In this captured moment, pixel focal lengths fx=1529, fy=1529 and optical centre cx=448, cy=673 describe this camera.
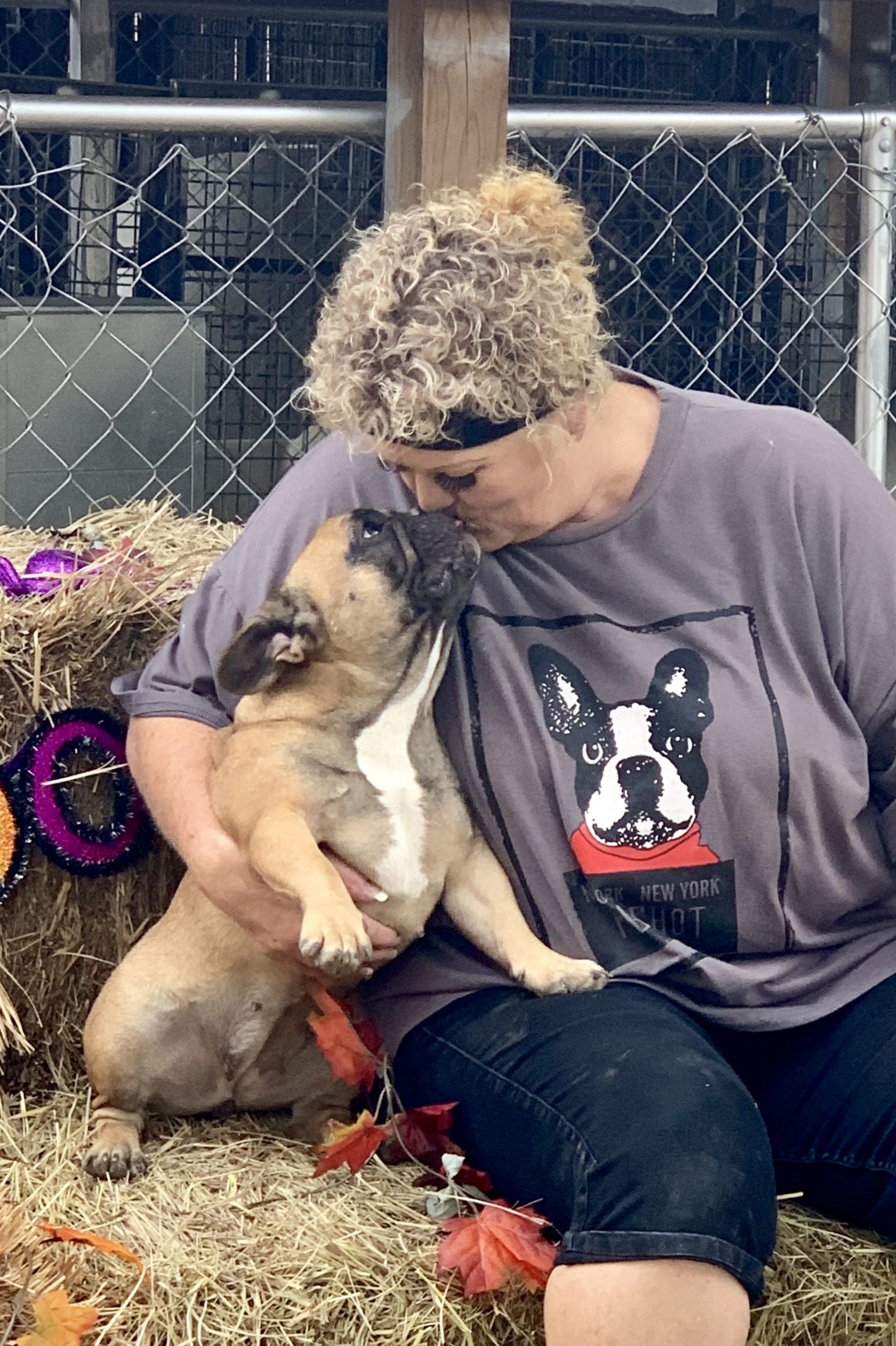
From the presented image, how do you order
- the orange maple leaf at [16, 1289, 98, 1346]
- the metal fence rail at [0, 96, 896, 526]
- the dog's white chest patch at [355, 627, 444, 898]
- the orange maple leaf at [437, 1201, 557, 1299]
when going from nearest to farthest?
the orange maple leaf at [16, 1289, 98, 1346] → the orange maple leaf at [437, 1201, 557, 1299] → the dog's white chest patch at [355, 627, 444, 898] → the metal fence rail at [0, 96, 896, 526]

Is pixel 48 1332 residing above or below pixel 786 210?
below

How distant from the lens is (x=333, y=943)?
2.10 metres

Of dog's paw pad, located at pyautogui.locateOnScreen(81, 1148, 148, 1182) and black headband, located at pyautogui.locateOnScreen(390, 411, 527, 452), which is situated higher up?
black headband, located at pyautogui.locateOnScreen(390, 411, 527, 452)

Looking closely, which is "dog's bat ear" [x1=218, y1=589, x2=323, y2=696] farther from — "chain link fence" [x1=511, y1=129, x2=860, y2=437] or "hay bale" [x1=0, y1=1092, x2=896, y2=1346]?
"chain link fence" [x1=511, y1=129, x2=860, y2=437]

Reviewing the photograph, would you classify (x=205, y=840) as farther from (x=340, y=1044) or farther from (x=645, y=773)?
(x=645, y=773)

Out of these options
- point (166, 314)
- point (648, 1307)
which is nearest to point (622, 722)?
point (648, 1307)

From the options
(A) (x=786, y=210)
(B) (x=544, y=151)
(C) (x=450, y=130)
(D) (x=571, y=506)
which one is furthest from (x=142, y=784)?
(A) (x=786, y=210)

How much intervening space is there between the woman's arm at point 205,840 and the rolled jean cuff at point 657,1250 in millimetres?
617

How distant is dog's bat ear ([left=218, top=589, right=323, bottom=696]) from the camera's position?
2354 mm

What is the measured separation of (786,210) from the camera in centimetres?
526

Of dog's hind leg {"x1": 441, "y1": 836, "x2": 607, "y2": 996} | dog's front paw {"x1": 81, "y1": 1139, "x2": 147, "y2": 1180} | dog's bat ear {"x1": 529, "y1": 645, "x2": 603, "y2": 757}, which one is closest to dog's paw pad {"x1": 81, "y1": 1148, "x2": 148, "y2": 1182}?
dog's front paw {"x1": 81, "y1": 1139, "x2": 147, "y2": 1180}

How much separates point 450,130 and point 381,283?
53.4 inches

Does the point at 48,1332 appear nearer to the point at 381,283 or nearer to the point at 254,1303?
the point at 254,1303

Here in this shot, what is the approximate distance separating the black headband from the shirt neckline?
24 cm
